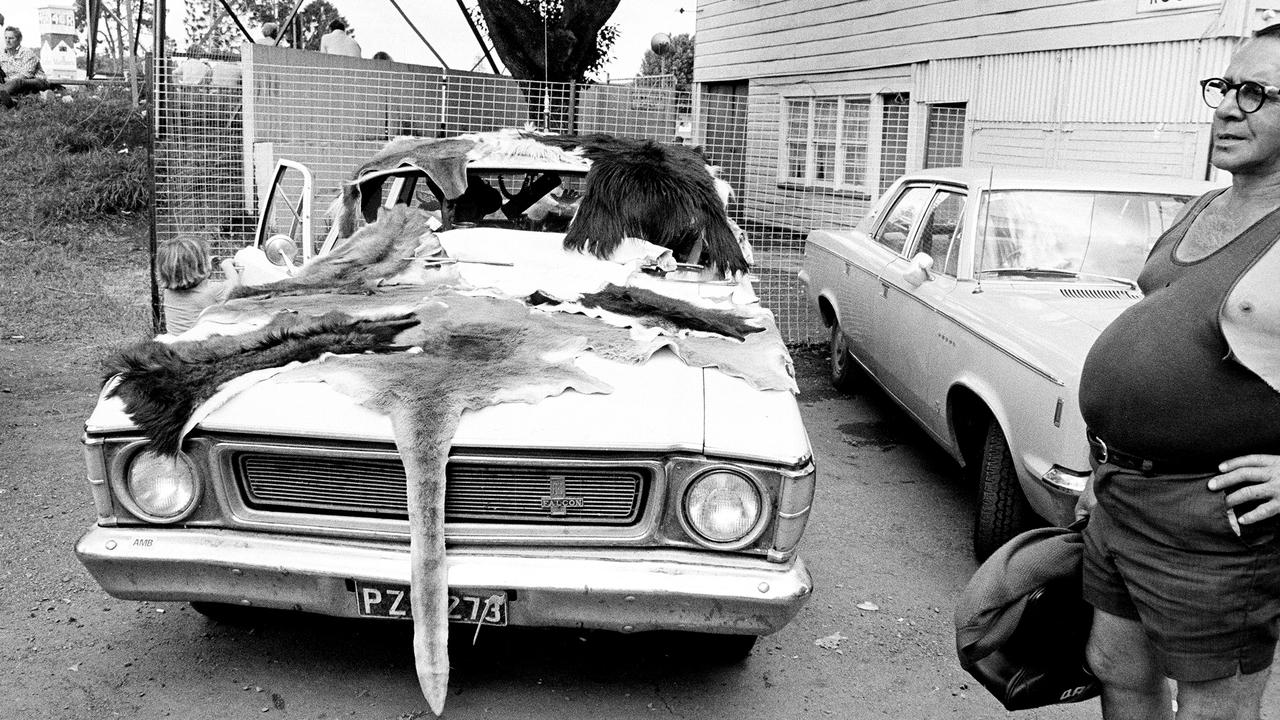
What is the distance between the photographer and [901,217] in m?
6.59

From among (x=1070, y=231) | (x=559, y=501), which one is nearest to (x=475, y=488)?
(x=559, y=501)

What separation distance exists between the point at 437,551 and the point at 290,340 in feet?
3.21

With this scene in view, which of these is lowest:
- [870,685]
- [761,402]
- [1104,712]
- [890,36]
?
[870,685]

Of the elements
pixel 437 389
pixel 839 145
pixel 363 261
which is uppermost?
pixel 839 145

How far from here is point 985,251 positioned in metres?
5.24

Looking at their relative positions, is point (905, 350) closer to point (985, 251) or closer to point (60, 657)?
point (985, 251)

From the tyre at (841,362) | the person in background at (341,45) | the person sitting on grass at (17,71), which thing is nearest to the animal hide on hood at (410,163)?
the tyre at (841,362)

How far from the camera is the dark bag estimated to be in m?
2.52

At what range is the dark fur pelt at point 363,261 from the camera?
4301mm

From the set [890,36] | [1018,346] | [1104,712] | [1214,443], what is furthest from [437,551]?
[890,36]

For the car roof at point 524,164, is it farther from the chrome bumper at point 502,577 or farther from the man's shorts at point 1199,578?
the man's shorts at point 1199,578

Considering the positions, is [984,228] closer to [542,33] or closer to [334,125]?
[334,125]

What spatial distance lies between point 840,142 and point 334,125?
6929 millimetres

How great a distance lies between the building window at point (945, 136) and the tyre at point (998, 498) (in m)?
8.06
